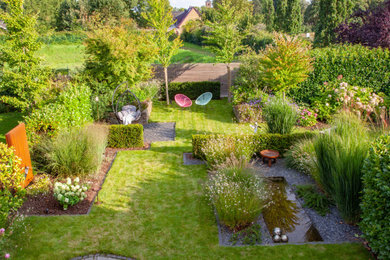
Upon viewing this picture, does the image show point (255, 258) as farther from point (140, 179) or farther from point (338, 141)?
point (140, 179)

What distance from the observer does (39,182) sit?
7164mm

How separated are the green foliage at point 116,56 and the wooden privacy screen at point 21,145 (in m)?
5.55

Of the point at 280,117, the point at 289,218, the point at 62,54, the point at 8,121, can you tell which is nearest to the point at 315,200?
the point at 289,218

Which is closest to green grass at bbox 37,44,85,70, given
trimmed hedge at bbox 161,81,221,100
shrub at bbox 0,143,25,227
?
trimmed hedge at bbox 161,81,221,100

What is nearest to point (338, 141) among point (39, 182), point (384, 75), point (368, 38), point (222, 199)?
point (222, 199)

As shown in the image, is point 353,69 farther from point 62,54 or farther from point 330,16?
point 62,54

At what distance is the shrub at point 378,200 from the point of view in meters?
4.45

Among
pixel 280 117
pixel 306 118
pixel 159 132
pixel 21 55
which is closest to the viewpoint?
pixel 280 117

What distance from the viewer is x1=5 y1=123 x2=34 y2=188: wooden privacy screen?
6.81 meters

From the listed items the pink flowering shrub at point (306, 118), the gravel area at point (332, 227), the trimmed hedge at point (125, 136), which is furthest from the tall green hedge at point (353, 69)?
the trimmed hedge at point (125, 136)

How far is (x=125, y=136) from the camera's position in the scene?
9.93 meters

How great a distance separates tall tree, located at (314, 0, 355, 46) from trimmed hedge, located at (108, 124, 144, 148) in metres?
17.0

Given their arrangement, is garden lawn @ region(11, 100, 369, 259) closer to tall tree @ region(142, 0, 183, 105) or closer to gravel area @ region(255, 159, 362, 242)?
gravel area @ region(255, 159, 362, 242)

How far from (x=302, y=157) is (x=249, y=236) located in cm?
320
